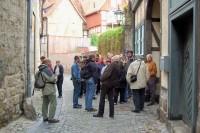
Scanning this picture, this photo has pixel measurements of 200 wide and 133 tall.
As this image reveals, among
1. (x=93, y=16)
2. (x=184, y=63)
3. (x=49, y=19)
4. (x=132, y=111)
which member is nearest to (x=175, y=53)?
(x=184, y=63)

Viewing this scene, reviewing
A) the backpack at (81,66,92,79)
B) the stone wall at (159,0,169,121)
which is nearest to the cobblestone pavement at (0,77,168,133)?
the stone wall at (159,0,169,121)

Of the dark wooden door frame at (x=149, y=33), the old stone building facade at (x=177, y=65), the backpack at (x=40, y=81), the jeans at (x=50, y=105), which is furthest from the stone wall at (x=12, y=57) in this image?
the dark wooden door frame at (x=149, y=33)

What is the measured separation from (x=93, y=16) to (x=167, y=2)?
184 ft

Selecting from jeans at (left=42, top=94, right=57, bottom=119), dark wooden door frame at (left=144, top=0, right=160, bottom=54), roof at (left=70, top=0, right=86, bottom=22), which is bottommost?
jeans at (left=42, top=94, right=57, bottom=119)

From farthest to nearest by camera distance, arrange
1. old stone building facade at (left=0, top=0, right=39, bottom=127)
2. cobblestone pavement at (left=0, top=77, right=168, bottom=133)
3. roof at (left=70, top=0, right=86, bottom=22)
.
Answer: roof at (left=70, top=0, right=86, bottom=22)
old stone building facade at (left=0, top=0, right=39, bottom=127)
cobblestone pavement at (left=0, top=77, right=168, bottom=133)

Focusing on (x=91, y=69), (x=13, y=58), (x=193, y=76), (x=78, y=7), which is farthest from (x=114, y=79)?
(x=78, y=7)

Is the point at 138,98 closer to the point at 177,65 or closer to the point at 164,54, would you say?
the point at 164,54

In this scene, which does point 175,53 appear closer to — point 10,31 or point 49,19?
point 10,31

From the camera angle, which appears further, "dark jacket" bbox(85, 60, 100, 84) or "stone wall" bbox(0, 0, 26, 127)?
"dark jacket" bbox(85, 60, 100, 84)

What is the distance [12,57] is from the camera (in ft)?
34.7

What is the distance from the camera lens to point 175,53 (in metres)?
9.57

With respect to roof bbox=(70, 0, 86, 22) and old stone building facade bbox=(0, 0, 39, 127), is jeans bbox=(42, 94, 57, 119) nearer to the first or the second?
old stone building facade bbox=(0, 0, 39, 127)

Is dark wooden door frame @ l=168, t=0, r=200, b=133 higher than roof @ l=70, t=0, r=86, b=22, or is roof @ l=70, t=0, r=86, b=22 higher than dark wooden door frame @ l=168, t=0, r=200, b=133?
roof @ l=70, t=0, r=86, b=22

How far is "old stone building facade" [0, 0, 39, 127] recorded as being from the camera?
973 cm
